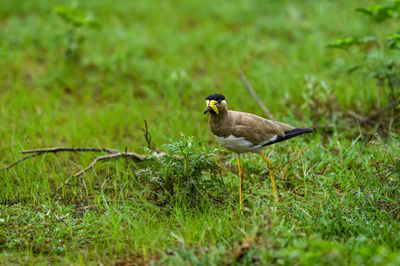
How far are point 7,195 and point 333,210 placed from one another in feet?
9.62

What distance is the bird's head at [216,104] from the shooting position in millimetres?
3576

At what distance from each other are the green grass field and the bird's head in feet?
1.30

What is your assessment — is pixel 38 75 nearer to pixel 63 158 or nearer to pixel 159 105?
pixel 159 105

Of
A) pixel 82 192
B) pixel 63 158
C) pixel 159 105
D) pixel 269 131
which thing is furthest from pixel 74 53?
pixel 269 131

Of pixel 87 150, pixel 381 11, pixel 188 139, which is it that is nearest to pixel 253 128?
pixel 188 139

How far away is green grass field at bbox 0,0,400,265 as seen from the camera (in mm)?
3250

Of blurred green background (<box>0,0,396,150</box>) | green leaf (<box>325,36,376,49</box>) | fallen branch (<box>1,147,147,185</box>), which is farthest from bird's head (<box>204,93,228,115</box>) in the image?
green leaf (<box>325,36,376,49</box>)

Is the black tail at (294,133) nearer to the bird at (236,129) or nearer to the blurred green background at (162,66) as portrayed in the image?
the bird at (236,129)

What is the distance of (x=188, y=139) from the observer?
12.7 feet

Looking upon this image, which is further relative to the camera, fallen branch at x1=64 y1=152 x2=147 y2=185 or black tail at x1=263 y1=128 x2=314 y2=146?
fallen branch at x1=64 y1=152 x2=147 y2=185

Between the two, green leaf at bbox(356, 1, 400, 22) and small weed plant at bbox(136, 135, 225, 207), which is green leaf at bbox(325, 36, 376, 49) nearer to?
green leaf at bbox(356, 1, 400, 22)

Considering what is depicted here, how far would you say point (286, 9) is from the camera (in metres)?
9.61

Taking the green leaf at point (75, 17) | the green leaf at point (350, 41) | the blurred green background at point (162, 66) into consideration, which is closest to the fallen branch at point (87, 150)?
the blurred green background at point (162, 66)

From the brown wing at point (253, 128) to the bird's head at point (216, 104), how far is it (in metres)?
0.13
